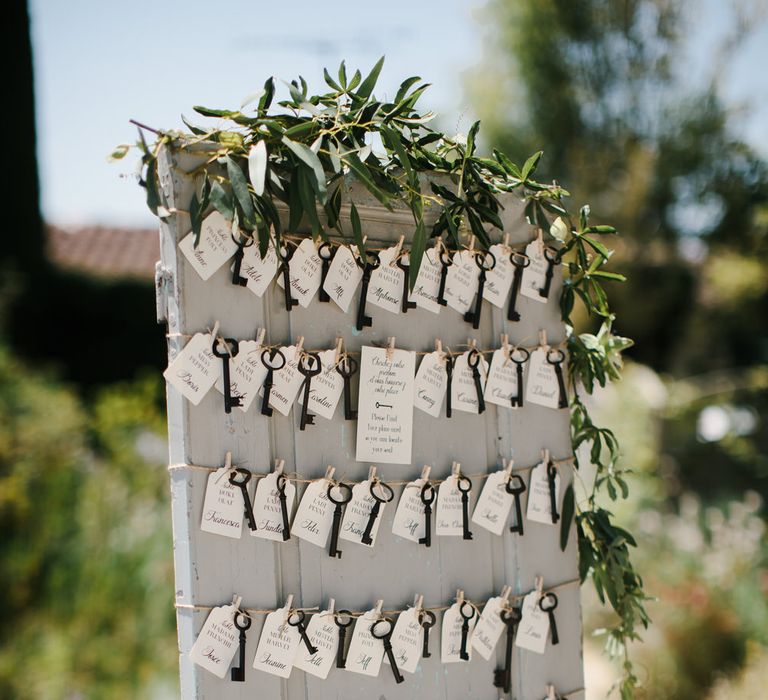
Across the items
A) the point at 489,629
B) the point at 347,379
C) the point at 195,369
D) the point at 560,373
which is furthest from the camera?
the point at 560,373

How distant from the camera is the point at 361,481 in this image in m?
1.23

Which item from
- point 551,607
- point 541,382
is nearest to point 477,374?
point 541,382

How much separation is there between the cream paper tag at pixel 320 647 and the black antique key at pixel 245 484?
189mm

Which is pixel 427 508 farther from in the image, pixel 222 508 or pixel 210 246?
pixel 210 246

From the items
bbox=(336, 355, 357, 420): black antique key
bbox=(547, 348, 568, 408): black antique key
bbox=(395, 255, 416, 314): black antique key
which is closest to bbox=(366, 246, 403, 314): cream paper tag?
bbox=(395, 255, 416, 314): black antique key

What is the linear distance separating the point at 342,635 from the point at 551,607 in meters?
0.41

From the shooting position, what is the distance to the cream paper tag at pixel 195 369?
1098 mm

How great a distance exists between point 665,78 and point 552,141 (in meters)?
1.40

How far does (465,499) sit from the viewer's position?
1296 millimetres

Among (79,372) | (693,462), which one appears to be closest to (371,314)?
(693,462)

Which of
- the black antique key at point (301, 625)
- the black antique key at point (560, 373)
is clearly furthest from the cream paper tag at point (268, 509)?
the black antique key at point (560, 373)

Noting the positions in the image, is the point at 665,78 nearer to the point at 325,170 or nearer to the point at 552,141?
the point at 552,141

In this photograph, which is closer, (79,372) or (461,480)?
(461,480)

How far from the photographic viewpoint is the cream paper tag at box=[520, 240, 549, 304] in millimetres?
1391
